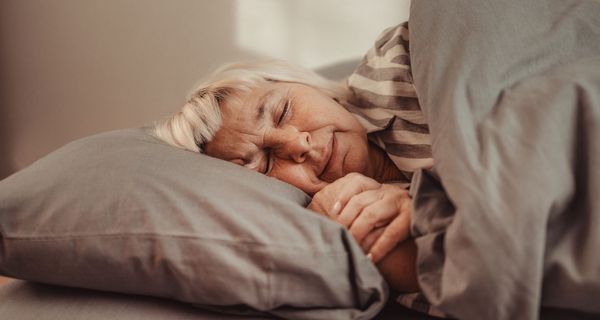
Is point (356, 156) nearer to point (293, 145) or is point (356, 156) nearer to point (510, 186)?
point (293, 145)

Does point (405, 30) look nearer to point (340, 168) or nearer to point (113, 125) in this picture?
point (340, 168)

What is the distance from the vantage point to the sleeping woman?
3.07 feet

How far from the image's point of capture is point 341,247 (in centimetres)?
63

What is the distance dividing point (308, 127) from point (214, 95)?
20 centimetres

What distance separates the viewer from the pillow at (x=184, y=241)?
62cm

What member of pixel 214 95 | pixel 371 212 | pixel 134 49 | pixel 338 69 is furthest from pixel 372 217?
pixel 134 49

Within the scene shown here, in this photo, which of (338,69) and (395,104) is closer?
(395,104)

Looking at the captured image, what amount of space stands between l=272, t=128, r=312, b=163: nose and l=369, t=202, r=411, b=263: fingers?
0.89ft

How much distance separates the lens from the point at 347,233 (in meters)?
0.63

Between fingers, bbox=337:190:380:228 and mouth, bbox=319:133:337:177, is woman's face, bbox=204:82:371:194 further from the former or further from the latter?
fingers, bbox=337:190:380:228

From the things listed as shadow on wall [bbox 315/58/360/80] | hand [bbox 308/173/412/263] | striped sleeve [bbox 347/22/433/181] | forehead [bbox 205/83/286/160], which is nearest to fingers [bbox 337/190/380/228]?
hand [bbox 308/173/412/263]

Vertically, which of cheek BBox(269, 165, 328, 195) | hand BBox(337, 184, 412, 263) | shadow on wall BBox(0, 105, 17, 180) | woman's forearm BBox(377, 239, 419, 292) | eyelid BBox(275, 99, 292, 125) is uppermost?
eyelid BBox(275, 99, 292, 125)

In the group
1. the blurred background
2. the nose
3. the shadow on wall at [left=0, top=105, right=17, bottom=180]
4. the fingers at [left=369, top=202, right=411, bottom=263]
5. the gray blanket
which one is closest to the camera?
the gray blanket

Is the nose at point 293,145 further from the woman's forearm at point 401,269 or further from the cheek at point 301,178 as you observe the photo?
the woman's forearm at point 401,269
